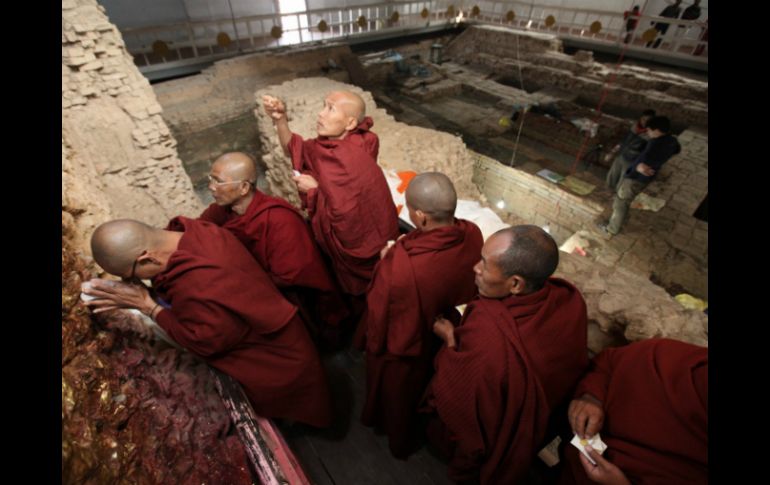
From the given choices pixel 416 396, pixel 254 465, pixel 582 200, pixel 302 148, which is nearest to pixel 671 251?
pixel 582 200

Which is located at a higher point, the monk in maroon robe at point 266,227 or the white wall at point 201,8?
the white wall at point 201,8

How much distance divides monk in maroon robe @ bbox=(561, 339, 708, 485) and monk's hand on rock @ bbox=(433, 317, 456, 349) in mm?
683

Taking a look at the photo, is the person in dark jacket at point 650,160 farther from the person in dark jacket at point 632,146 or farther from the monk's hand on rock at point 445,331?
the monk's hand on rock at point 445,331

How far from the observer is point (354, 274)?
117 inches

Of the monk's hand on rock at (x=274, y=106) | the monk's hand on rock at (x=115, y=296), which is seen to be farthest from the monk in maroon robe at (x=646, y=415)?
the monk's hand on rock at (x=274, y=106)

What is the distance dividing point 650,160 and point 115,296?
720 centimetres

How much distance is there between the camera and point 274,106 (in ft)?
9.89

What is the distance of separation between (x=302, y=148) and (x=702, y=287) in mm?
7194

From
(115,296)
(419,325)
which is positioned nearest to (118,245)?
(115,296)

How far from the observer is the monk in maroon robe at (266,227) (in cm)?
251

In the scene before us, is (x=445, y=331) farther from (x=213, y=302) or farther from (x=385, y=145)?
(x=385, y=145)

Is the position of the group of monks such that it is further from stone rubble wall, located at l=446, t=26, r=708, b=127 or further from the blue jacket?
stone rubble wall, located at l=446, t=26, r=708, b=127

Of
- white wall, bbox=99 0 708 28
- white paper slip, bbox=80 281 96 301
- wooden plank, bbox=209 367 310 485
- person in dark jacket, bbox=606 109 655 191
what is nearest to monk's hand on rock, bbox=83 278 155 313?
white paper slip, bbox=80 281 96 301
